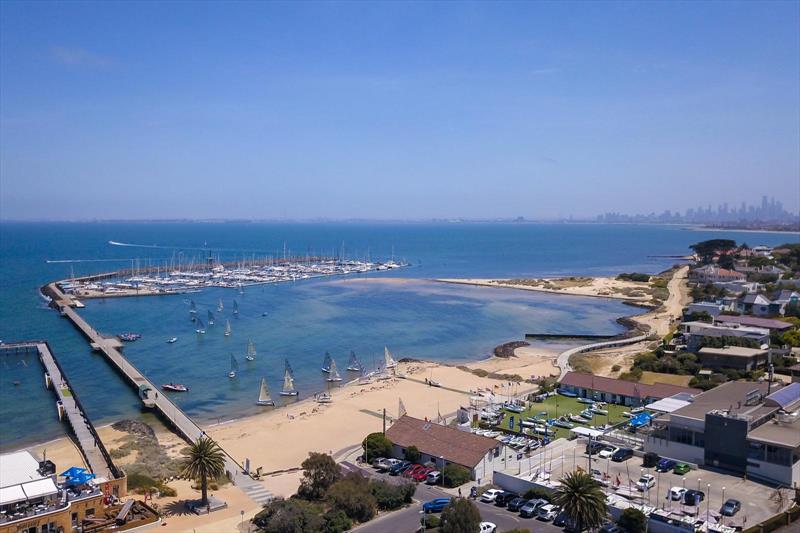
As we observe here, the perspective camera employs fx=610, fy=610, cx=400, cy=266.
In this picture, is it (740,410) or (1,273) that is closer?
(740,410)

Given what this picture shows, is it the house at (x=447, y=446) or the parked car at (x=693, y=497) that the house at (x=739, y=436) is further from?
the house at (x=447, y=446)

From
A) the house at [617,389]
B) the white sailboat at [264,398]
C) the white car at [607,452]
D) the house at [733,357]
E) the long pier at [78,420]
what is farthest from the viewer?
the house at [733,357]

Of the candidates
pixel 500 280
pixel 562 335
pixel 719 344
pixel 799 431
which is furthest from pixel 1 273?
pixel 799 431

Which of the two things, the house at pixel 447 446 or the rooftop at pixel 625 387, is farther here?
the rooftop at pixel 625 387

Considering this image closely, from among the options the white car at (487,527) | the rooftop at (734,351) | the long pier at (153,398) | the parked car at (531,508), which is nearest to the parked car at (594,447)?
the parked car at (531,508)

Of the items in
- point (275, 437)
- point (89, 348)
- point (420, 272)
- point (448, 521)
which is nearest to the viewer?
point (448, 521)

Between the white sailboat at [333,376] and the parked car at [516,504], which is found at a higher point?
the parked car at [516,504]

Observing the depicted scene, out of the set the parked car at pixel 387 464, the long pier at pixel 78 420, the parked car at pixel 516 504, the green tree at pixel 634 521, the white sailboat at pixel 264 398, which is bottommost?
the white sailboat at pixel 264 398

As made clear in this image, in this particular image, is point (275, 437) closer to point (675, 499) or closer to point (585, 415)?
point (585, 415)

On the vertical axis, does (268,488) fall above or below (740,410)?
below
